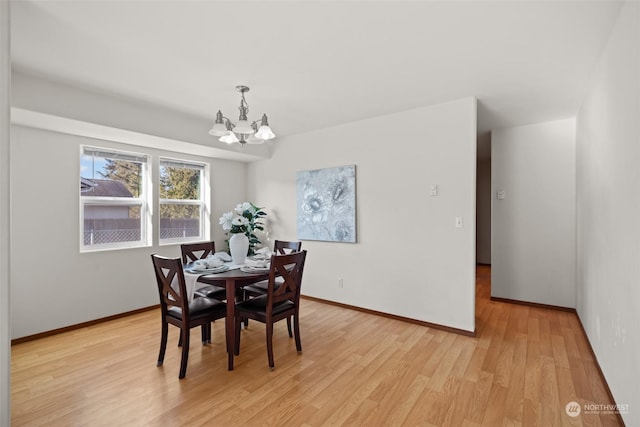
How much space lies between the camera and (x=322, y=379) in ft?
7.60

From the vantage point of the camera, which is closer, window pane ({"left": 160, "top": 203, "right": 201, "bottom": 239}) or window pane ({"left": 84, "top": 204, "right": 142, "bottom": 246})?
window pane ({"left": 84, "top": 204, "right": 142, "bottom": 246})

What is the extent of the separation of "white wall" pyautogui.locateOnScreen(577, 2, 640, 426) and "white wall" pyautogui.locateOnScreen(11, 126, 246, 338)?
4.65 m

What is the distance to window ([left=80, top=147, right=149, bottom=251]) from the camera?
3.52 metres

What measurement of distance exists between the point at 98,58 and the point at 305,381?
295 cm

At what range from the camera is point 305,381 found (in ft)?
7.52

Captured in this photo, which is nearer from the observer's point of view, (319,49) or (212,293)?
(319,49)

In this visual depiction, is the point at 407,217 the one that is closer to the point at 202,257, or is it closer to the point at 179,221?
the point at 202,257

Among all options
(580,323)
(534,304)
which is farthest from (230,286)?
(534,304)

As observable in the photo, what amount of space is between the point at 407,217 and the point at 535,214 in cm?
193

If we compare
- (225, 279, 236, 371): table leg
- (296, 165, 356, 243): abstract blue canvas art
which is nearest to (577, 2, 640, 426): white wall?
(296, 165, 356, 243): abstract blue canvas art

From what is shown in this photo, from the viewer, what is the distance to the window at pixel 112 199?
352cm

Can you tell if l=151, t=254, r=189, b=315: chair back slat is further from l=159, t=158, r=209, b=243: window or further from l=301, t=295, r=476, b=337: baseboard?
l=301, t=295, r=476, b=337: baseboard

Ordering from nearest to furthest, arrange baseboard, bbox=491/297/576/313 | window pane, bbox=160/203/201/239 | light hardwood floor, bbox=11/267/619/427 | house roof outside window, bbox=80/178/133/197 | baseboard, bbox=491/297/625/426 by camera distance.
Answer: light hardwood floor, bbox=11/267/619/427, baseboard, bbox=491/297/625/426, house roof outside window, bbox=80/178/133/197, baseboard, bbox=491/297/576/313, window pane, bbox=160/203/201/239

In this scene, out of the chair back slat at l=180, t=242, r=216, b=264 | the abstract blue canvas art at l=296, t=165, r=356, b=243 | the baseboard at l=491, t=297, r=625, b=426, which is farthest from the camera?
the abstract blue canvas art at l=296, t=165, r=356, b=243
